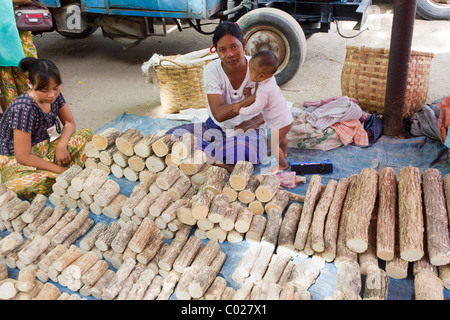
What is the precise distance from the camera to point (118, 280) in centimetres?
252

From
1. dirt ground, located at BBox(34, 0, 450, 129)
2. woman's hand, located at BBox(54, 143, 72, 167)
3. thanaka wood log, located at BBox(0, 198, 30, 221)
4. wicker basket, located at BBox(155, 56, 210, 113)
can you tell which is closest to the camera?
thanaka wood log, located at BBox(0, 198, 30, 221)

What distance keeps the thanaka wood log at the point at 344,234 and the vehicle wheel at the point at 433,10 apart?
7327 millimetres

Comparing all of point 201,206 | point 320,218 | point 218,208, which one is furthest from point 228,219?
point 320,218

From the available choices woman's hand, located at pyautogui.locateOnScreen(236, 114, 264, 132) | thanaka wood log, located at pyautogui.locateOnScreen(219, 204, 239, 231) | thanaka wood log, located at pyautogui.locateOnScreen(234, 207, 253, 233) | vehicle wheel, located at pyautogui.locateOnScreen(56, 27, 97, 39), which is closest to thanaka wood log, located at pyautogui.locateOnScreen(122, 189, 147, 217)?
thanaka wood log, located at pyautogui.locateOnScreen(219, 204, 239, 231)

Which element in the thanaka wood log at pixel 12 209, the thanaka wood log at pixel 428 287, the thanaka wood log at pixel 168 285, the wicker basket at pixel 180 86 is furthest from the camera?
the wicker basket at pixel 180 86

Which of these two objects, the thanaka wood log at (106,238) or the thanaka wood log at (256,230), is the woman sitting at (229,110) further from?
the thanaka wood log at (106,238)

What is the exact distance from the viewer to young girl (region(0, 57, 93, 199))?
304 centimetres

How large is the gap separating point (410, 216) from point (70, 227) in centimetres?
250

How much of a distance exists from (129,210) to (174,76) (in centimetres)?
237

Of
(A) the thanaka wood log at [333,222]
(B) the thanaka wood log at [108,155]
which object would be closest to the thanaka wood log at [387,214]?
(A) the thanaka wood log at [333,222]

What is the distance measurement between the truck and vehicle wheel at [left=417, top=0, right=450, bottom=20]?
3.69m

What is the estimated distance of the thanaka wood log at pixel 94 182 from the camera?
313 centimetres

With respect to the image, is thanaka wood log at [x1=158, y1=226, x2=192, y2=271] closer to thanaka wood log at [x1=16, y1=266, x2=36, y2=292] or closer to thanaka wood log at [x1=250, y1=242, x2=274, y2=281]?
thanaka wood log at [x1=250, y1=242, x2=274, y2=281]

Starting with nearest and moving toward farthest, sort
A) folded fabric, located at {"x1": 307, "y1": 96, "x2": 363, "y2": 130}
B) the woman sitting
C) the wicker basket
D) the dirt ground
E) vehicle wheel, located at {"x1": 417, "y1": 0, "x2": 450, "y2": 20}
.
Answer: the woman sitting
folded fabric, located at {"x1": 307, "y1": 96, "x2": 363, "y2": 130}
the wicker basket
the dirt ground
vehicle wheel, located at {"x1": 417, "y1": 0, "x2": 450, "y2": 20}
